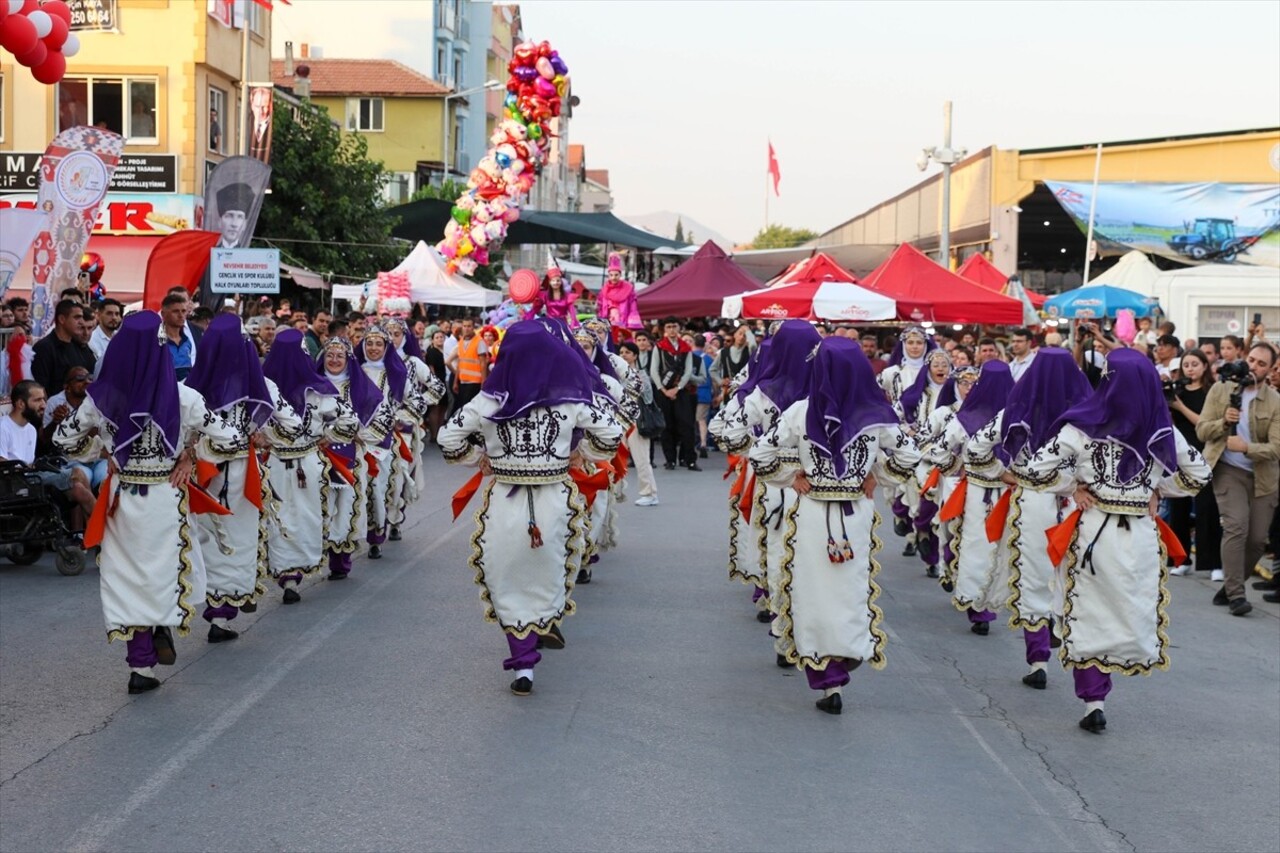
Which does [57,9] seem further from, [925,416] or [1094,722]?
[1094,722]

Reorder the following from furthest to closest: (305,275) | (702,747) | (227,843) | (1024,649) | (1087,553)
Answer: (305,275)
(1024,649)
(1087,553)
(702,747)
(227,843)

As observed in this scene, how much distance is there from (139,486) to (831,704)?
12.6 ft

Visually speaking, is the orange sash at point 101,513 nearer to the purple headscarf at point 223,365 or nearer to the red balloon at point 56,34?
the purple headscarf at point 223,365

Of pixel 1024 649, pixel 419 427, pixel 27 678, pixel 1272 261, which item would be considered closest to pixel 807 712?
pixel 1024 649

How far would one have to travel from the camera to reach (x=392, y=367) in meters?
12.4

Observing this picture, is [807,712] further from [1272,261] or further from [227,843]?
[1272,261]

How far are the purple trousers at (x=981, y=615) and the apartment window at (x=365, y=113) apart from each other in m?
55.8

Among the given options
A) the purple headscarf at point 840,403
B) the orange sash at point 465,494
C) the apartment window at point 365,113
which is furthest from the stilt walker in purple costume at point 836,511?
the apartment window at point 365,113

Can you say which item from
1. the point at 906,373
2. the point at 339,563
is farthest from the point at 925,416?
the point at 339,563

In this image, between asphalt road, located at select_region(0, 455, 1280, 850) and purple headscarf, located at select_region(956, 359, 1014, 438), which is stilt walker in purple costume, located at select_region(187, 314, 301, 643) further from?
purple headscarf, located at select_region(956, 359, 1014, 438)

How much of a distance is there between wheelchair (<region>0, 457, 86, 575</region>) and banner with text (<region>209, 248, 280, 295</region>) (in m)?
5.84

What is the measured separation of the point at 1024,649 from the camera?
9.71m

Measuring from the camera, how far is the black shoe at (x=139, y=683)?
7805mm

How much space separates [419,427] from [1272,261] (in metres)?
25.8
